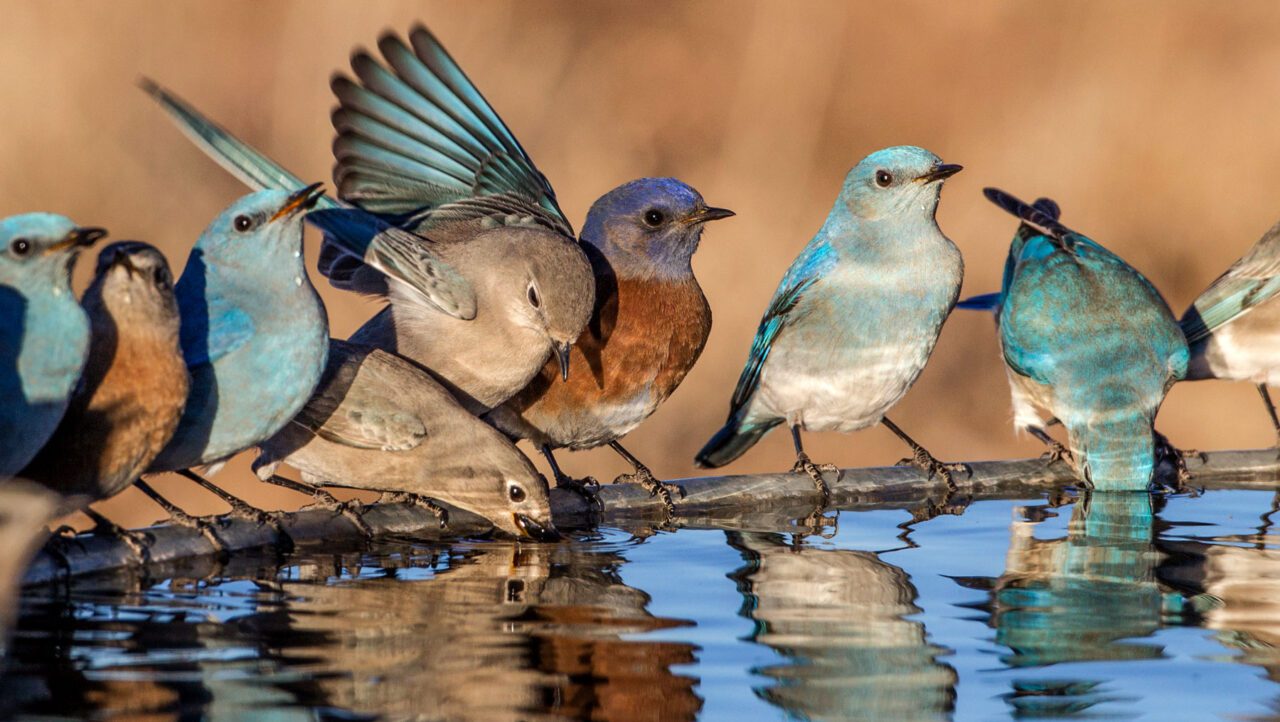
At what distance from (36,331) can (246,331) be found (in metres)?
0.91

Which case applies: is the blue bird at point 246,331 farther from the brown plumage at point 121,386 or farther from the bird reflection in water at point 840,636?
the bird reflection in water at point 840,636

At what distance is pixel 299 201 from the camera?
5352mm

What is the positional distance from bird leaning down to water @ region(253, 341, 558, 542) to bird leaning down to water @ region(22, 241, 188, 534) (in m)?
0.89

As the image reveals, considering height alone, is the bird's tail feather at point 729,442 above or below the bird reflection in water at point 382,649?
above

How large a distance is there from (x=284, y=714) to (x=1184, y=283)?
10471 millimetres

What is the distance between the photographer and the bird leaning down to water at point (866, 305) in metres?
6.91

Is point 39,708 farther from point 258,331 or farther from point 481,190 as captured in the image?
point 481,190

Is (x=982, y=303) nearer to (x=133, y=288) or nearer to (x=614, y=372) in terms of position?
(x=614, y=372)

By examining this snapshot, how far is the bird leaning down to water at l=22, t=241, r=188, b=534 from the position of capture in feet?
15.4

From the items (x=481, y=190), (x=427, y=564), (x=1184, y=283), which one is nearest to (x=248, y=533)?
(x=427, y=564)

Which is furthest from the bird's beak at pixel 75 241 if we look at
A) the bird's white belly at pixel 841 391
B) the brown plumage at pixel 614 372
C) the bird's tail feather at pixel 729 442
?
the bird's tail feather at pixel 729 442

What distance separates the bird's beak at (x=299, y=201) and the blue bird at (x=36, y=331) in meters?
0.92

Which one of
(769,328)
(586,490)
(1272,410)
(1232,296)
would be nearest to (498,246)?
(586,490)

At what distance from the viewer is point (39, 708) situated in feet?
11.3
